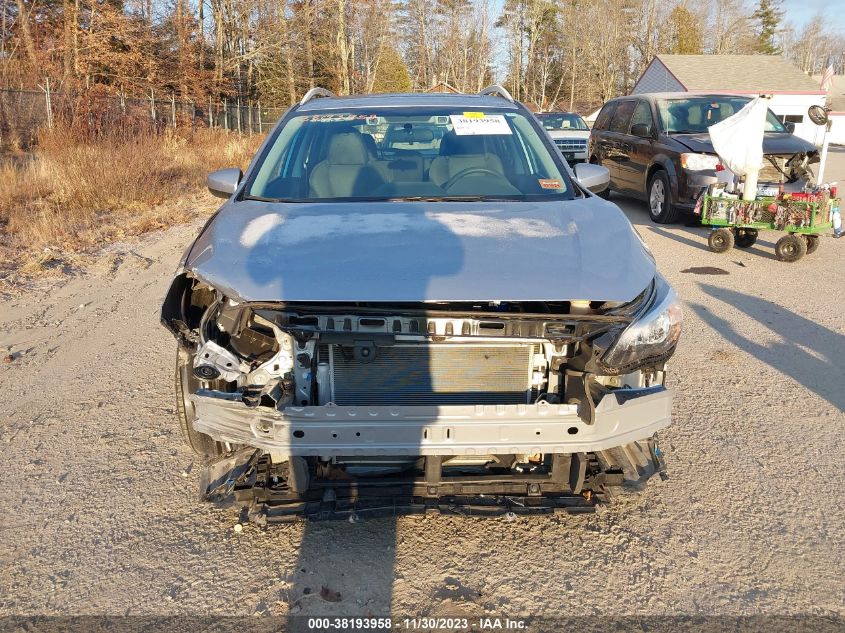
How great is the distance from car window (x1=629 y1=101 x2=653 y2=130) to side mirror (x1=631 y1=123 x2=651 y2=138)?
0.45 ft

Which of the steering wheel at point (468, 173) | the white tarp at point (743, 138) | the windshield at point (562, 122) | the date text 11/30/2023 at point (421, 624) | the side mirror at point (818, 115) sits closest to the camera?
the date text 11/30/2023 at point (421, 624)

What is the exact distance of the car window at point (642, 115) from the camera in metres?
11.5

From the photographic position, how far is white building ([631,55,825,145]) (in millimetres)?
42469

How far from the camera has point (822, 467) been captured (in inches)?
146

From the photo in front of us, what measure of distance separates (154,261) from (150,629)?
268 inches

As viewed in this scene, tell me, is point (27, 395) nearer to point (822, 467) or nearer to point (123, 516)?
point (123, 516)

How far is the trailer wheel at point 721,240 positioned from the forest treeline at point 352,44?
18.1 metres

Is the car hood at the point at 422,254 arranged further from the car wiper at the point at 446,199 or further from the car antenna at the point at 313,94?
the car antenna at the point at 313,94

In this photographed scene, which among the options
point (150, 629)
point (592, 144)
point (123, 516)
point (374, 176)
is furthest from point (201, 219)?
point (150, 629)

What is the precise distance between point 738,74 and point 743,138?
41.8 metres

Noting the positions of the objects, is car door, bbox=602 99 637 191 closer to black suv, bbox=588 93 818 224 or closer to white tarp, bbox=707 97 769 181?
black suv, bbox=588 93 818 224

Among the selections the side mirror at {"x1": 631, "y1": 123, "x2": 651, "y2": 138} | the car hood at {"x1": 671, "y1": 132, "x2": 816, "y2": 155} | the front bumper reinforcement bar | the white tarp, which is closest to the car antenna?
the front bumper reinforcement bar

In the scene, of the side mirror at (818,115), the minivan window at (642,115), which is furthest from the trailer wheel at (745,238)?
the minivan window at (642,115)

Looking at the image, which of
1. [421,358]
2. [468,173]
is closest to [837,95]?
[468,173]
